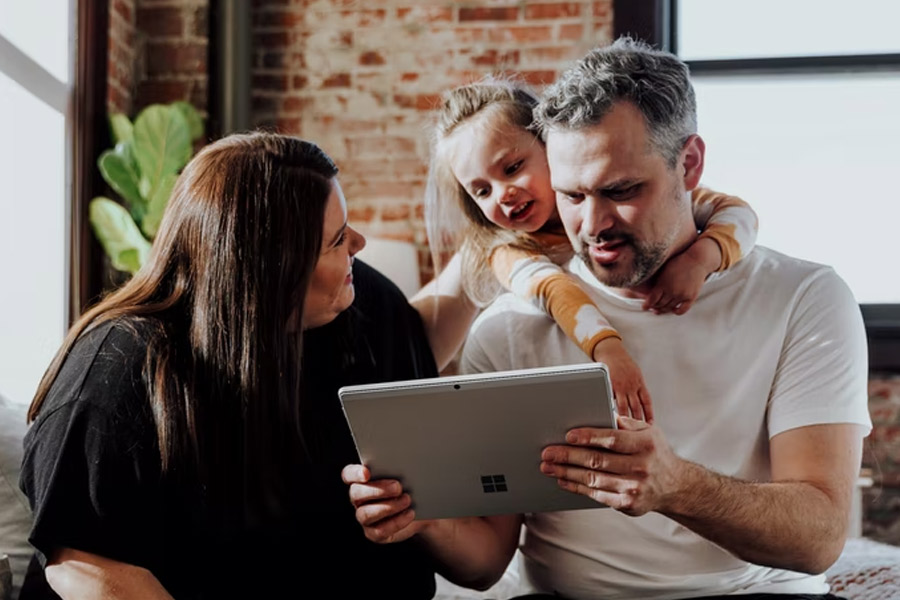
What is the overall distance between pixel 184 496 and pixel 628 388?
0.68 meters

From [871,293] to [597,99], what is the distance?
2.35 metres

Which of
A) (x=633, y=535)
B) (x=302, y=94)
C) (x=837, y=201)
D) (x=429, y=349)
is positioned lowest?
(x=633, y=535)

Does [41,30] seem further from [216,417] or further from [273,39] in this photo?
[216,417]

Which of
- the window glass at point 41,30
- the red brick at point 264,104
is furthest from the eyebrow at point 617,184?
the red brick at point 264,104

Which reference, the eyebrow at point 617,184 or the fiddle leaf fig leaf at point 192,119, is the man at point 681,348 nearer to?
the eyebrow at point 617,184

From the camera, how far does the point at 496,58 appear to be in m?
4.09

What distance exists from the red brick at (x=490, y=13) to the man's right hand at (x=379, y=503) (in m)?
2.73

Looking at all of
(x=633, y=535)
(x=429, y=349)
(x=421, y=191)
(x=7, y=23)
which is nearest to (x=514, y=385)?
(x=633, y=535)

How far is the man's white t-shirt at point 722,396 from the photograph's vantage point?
6.10 feet

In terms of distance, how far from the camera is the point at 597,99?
6.34 feet

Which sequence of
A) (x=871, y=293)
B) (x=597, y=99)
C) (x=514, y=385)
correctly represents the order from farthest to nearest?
(x=871, y=293) < (x=597, y=99) < (x=514, y=385)

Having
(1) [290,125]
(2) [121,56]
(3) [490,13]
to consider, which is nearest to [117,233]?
(2) [121,56]

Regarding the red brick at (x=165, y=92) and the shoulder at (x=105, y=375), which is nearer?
the shoulder at (x=105, y=375)

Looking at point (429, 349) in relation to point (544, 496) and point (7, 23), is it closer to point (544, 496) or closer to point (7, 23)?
point (544, 496)
